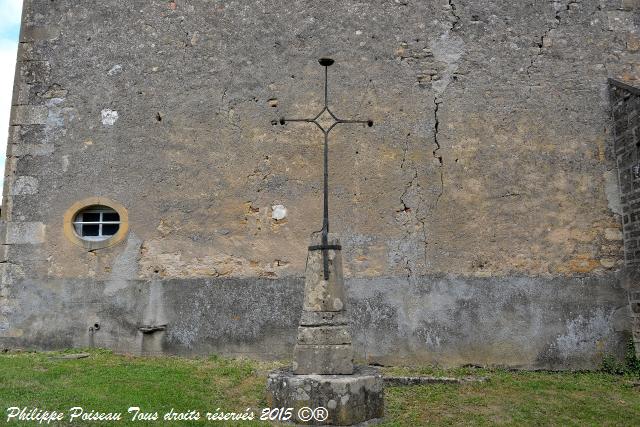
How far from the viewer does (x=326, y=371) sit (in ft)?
15.2

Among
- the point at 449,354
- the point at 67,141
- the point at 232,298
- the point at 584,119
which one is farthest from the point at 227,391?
the point at 584,119

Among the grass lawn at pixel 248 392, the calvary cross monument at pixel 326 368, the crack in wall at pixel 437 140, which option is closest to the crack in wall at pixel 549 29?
the crack in wall at pixel 437 140

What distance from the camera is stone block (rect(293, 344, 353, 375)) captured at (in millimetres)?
4629

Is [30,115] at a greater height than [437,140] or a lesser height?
greater

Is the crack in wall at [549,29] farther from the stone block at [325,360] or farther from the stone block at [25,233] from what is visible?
the stone block at [25,233]

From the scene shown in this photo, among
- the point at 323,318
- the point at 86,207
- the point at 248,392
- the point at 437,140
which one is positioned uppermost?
the point at 437,140

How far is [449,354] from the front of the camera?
272 inches

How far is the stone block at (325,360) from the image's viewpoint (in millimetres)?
4629

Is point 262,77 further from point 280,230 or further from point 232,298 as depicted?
point 232,298
